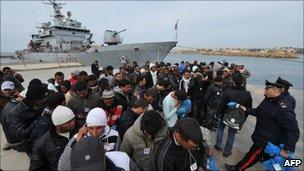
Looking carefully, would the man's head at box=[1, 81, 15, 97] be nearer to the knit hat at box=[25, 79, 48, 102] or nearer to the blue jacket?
the knit hat at box=[25, 79, 48, 102]

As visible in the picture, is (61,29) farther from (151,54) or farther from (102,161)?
(102,161)

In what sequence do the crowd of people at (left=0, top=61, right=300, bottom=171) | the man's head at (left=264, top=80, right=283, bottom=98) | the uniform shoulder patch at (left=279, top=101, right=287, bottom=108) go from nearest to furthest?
the crowd of people at (left=0, top=61, right=300, bottom=171) → the uniform shoulder patch at (left=279, top=101, right=287, bottom=108) → the man's head at (left=264, top=80, right=283, bottom=98)

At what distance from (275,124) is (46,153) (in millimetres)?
3231

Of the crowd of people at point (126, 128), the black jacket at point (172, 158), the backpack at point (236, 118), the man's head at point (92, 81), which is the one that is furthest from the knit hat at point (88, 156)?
the man's head at point (92, 81)

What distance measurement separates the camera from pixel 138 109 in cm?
343

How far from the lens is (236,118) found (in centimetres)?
472

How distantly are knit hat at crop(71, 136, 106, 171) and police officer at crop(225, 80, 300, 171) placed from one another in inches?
112

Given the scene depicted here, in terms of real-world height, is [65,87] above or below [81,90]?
below

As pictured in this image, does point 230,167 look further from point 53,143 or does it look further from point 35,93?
point 35,93

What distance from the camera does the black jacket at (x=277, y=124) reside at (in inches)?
137

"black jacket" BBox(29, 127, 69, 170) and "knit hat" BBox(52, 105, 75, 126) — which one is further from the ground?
"knit hat" BBox(52, 105, 75, 126)

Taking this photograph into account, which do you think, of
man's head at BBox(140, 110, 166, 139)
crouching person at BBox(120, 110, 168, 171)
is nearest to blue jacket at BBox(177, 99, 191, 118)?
crouching person at BBox(120, 110, 168, 171)

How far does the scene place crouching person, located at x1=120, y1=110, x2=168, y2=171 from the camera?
2708mm

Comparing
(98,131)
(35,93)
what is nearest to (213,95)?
(98,131)
